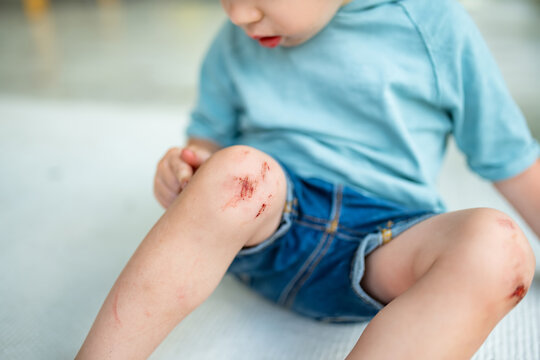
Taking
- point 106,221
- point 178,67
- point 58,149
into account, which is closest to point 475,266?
point 106,221

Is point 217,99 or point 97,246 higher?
point 217,99

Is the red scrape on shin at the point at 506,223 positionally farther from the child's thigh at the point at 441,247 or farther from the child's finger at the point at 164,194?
the child's finger at the point at 164,194

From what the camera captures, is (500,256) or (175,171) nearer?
(500,256)

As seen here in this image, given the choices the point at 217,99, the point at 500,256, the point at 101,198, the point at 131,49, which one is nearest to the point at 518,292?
the point at 500,256

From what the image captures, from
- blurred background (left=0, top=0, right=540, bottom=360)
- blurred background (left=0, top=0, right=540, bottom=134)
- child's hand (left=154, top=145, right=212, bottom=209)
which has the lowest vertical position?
blurred background (left=0, top=0, right=540, bottom=134)

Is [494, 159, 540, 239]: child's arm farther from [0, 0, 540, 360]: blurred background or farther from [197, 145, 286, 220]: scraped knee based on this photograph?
[197, 145, 286, 220]: scraped knee

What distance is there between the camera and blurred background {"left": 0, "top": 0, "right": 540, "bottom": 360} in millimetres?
499

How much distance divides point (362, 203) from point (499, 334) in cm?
18

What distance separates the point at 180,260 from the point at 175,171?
12 centimetres

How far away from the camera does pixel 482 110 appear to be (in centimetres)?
54

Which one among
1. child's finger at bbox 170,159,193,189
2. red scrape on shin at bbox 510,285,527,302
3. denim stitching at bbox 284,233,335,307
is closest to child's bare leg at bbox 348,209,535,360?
red scrape on shin at bbox 510,285,527,302

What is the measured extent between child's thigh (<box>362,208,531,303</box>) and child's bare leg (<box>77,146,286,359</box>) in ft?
0.41

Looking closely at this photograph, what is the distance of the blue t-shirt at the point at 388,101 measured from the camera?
53 centimetres

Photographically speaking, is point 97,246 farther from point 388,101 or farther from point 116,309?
point 388,101
